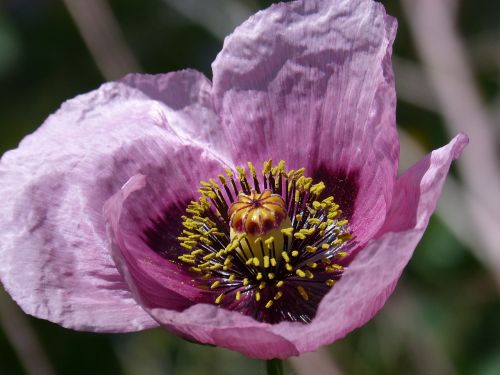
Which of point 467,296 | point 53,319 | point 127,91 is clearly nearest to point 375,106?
point 127,91

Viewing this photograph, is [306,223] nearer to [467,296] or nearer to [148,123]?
[148,123]

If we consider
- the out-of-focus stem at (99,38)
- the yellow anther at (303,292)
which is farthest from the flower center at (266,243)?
the out-of-focus stem at (99,38)

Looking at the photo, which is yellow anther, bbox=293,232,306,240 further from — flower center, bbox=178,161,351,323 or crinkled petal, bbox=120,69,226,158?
crinkled petal, bbox=120,69,226,158

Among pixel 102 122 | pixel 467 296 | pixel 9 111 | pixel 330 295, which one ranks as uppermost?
pixel 102 122

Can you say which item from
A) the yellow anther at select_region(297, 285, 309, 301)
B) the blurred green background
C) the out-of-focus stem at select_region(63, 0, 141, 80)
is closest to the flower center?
the yellow anther at select_region(297, 285, 309, 301)

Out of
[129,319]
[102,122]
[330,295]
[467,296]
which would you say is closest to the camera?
[330,295]

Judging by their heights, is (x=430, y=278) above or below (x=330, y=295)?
below
